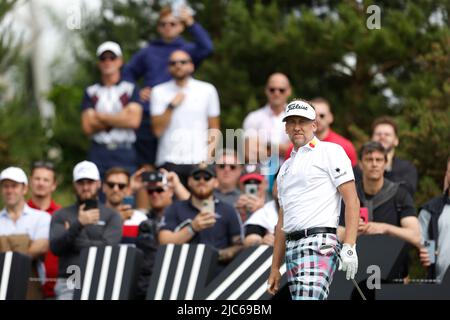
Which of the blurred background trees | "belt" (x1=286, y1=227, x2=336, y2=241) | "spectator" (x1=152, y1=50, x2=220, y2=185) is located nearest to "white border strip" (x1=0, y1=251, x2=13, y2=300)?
"spectator" (x1=152, y1=50, x2=220, y2=185)

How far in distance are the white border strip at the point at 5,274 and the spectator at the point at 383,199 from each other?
10.6 feet

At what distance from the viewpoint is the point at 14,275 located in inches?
475

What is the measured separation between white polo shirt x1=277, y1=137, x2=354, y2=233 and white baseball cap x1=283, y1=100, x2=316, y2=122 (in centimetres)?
24

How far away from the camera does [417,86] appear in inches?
671

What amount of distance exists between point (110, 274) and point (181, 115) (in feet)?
11.5

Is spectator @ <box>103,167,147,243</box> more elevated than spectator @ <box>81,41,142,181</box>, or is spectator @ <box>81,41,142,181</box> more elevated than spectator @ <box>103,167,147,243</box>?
spectator @ <box>81,41,142,181</box>

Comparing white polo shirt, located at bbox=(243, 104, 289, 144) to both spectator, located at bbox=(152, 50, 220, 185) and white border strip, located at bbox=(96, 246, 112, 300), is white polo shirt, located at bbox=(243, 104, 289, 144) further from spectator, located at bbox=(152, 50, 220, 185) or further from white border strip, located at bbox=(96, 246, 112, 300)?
white border strip, located at bbox=(96, 246, 112, 300)

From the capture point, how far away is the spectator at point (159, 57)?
15648 millimetres

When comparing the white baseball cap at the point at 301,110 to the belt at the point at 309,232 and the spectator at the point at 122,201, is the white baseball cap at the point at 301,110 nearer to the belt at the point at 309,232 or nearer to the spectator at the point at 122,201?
the belt at the point at 309,232

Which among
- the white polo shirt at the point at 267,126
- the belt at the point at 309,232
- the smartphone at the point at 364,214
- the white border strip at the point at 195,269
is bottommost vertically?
the belt at the point at 309,232

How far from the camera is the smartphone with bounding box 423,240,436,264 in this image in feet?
37.7

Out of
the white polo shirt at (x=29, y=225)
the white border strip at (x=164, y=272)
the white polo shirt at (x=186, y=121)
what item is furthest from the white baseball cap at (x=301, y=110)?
the white polo shirt at (x=186, y=121)

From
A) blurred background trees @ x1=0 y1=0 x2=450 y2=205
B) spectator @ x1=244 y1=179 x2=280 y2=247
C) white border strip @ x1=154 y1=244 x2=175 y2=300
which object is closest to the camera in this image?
white border strip @ x1=154 y1=244 x2=175 y2=300

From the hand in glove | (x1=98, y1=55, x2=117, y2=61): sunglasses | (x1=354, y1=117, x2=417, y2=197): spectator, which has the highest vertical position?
(x1=98, y1=55, x2=117, y2=61): sunglasses
